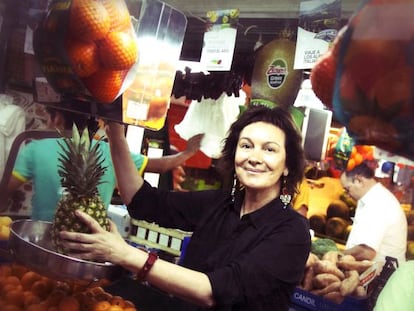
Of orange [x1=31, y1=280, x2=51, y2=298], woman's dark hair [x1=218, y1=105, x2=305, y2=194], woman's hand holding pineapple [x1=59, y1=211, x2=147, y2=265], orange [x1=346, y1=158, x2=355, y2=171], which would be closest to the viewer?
woman's hand holding pineapple [x1=59, y1=211, x2=147, y2=265]

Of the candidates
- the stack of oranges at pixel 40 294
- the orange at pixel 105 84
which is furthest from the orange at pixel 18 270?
the orange at pixel 105 84

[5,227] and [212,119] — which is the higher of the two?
[212,119]

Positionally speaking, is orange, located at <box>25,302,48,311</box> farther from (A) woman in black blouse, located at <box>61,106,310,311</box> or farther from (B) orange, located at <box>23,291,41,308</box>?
(A) woman in black blouse, located at <box>61,106,310,311</box>

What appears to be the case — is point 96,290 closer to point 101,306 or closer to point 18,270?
point 101,306

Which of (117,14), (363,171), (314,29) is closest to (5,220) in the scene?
(117,14)

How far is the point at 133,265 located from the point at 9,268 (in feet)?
1.10

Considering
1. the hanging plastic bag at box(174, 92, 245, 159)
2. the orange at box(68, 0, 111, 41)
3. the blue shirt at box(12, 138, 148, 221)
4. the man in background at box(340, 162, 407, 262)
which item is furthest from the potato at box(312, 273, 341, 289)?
the orange at box(68, 0, 111, 41)

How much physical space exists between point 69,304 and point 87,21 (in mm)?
644

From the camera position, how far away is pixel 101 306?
3.74 feet

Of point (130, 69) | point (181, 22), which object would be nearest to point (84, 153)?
point (130, 69)

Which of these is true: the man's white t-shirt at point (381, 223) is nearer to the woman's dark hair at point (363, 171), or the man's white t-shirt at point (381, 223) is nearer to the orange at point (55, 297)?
the woman's dark hair at point (363, 171)

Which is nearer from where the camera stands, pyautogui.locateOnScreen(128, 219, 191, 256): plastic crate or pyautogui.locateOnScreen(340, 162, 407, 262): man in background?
pyautogui.locateOnScreen(128, 219, 191, 256): plastic crate

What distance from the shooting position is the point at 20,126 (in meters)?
1.15

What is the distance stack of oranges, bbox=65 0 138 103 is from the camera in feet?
3.34
